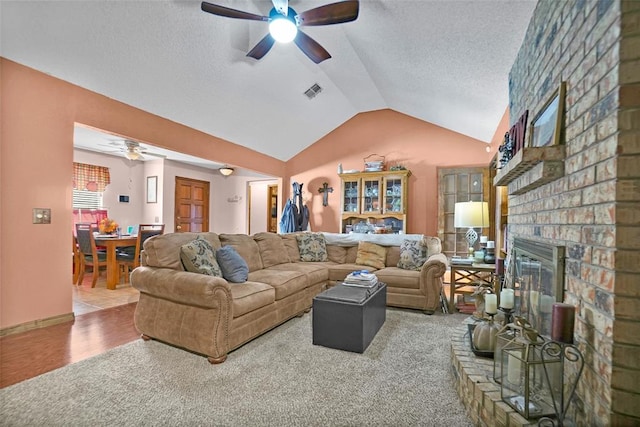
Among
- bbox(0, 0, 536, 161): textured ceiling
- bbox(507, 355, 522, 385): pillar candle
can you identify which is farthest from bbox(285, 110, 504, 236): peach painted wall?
bbox(507, 355, 522, 385): pillar candle

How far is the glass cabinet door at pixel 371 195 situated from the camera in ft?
19.4

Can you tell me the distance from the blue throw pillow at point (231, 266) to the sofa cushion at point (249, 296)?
0.10m

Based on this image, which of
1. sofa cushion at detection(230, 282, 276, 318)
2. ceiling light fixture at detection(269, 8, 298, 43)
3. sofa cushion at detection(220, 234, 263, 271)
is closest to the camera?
sofa cushion at detection(230, 282, 276, 318)

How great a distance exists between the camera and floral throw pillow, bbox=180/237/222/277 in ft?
8.65

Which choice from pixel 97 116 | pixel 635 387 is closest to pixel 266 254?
pixel 97 116

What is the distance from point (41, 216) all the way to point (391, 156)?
5.25m

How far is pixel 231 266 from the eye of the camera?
113 inches

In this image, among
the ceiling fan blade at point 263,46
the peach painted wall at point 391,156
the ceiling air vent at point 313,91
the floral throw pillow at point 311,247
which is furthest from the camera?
the peach painted wall at point 391,156

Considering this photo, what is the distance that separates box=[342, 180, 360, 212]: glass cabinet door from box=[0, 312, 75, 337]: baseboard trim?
14.5ft

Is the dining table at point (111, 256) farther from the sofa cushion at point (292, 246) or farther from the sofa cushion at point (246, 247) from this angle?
the sofa cushion at point (292, 246)

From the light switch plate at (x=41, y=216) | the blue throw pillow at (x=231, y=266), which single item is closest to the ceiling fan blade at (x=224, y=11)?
the blue throw pillow at (x=231, y=266)

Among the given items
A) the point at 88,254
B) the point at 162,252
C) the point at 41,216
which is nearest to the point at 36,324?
the point at 41,216

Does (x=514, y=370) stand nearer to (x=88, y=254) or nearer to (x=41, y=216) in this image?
(x=41, y=216)

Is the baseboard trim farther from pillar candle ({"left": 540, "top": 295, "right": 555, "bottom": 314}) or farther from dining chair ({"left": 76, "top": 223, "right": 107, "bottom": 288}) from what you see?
pillar candle ({"left": 540, "top": 295, "right": 555, "bottom": 314})
